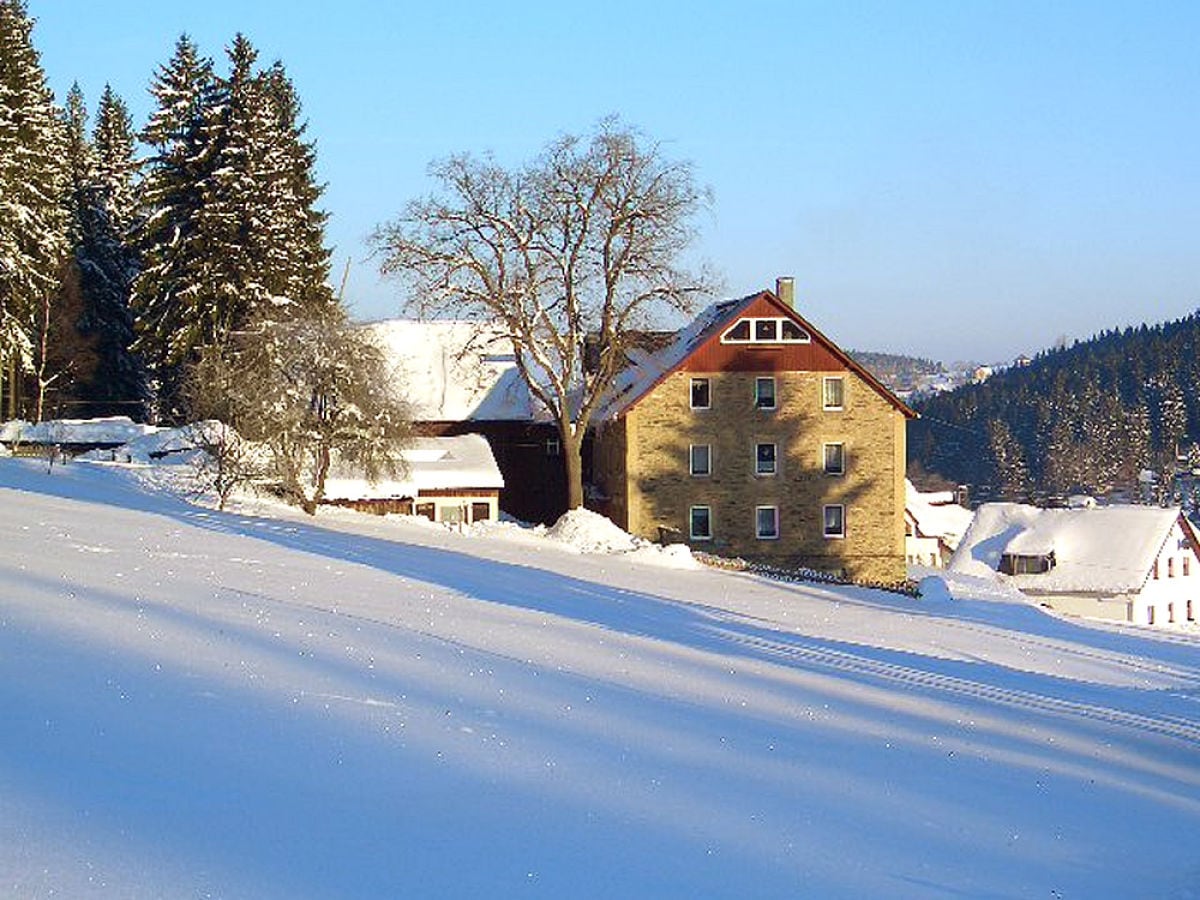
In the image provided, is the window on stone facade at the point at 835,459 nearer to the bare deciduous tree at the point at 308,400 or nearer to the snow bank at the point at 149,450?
the bare deciduous tree at the point at 308,400

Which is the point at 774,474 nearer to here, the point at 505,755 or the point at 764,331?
the point at 764,331

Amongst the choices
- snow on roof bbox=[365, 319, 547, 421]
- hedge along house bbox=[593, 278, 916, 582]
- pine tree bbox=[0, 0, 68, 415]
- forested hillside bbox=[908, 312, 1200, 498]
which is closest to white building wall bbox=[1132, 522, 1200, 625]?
hedge along house bbox=[593, 278, 916, 582]

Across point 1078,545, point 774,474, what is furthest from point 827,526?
point 1078,545

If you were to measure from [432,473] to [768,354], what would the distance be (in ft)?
40.1

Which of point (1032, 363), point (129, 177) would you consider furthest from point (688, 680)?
point (1032, 363)

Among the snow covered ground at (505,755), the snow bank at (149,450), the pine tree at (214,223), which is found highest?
the pine tree at (214,223)

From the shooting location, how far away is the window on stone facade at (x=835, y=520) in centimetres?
4709

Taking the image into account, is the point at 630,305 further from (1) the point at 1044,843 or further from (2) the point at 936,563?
(2) the point at 936,563

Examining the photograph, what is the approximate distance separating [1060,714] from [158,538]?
12.6 meters

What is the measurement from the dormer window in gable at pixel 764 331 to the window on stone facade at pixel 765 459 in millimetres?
3612

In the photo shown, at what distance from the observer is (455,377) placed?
54906mm

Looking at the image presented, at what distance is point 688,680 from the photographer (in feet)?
43.0

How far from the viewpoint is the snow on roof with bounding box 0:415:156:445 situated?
43.6 m

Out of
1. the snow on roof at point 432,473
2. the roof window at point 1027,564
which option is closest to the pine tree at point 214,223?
the snow on roof at point 432,473
